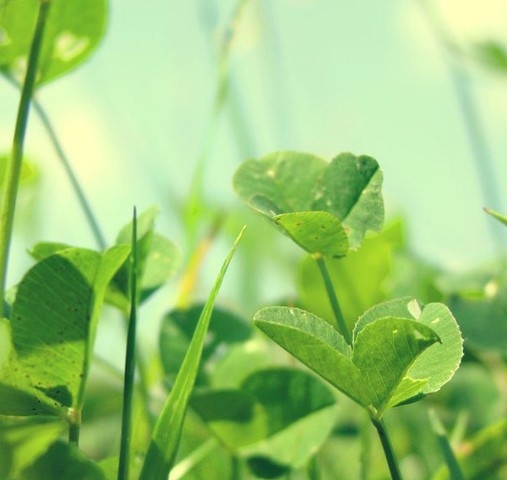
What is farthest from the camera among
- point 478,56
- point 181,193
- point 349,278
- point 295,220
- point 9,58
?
point 181,193

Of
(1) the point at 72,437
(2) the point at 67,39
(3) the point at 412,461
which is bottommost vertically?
(3) the point at 412,461

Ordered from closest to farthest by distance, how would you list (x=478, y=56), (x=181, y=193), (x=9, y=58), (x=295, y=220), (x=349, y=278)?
(x=295, y=220), (x=9, y=58), (x=349, y=278), (x=478, y=56), (x=181, y=193)

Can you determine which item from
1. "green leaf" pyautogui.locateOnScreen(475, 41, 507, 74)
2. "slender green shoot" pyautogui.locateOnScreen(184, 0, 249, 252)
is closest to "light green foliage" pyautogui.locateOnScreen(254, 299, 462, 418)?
"slender green shoot" pyautogui.locateOnScreen(184, 0, 249, 252)

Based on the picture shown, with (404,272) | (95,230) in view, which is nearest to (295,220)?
(95,230)

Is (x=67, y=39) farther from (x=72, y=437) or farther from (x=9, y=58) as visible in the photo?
(x=72, y=437)

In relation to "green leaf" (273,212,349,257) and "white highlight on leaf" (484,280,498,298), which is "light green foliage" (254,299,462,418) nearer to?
"green leaf" (273,212,349,257)

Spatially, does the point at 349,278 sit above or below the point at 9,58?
below

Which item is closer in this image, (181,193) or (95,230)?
(95,230)
